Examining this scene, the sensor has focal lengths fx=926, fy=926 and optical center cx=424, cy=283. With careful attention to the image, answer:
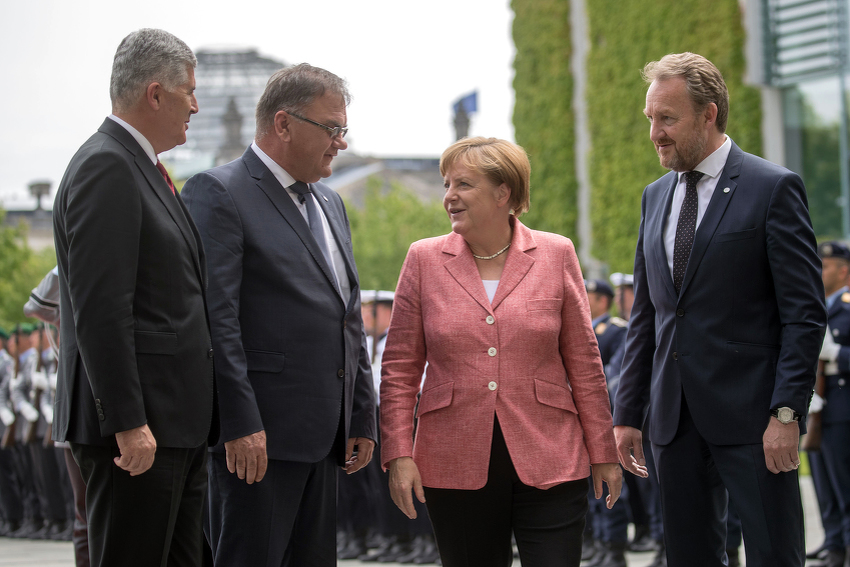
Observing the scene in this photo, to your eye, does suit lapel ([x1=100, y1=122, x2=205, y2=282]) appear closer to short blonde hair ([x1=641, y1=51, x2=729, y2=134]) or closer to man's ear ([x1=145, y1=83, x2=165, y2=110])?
man's ear ([x1=145, y1=83, x2=165, y2=110])

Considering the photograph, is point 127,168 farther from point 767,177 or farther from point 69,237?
point 767,177

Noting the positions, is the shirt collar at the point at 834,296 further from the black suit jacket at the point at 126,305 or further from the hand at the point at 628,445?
the black suit jacket at the point at 126,305

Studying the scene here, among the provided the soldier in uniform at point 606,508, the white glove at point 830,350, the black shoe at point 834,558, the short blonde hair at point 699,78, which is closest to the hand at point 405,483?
the short blonde hair at point 699,78

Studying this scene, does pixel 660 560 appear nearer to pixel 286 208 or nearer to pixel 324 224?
pixel 324 224

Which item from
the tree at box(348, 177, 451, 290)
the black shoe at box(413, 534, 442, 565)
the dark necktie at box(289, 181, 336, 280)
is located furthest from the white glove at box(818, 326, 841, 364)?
the tree at box(348, 177, 451, 290)

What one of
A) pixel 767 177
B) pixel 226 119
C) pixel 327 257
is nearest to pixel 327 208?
pixel 327 257

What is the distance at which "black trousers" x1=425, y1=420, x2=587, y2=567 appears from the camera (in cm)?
321

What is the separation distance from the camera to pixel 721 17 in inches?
641

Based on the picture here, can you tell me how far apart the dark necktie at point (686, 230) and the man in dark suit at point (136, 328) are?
1685mm

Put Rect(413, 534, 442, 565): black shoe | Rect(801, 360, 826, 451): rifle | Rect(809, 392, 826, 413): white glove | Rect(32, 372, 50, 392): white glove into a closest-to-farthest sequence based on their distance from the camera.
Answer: Rect(801, 360, 826, 451): rifle → Rect(809, 392, 826, 413): white glove → Rect(413, 534, 442, 565): black shoe → Rect(32, 372, 50, 392): white glove

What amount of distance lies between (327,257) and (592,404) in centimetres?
111

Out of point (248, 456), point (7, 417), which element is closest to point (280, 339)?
point (248, 456)

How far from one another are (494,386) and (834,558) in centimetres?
495

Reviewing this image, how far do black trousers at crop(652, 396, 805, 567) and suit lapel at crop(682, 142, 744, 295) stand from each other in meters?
0.50
